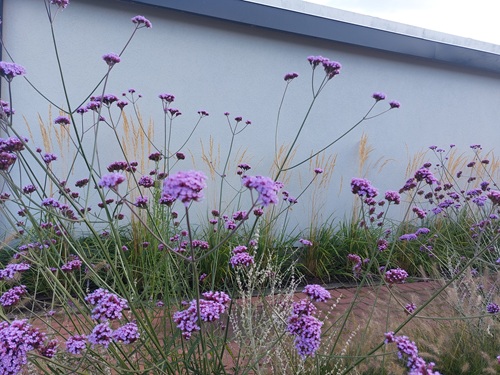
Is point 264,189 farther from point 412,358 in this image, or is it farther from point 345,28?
point 345,28

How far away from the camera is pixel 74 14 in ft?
14.9

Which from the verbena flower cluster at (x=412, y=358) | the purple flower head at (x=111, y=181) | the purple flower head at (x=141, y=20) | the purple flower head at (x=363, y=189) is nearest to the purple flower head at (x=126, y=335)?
the purple flower head at (x=111, y=181)

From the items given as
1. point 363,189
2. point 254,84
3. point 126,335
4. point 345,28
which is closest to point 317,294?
point 363,189

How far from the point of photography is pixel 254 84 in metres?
5.64

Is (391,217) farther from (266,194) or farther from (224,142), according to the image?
(266,194)

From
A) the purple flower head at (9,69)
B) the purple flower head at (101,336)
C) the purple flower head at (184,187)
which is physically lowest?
the purple flower head at (101,336)

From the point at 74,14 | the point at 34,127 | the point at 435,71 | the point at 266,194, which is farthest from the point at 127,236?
the point at 435,71

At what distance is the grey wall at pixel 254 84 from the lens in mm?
4527

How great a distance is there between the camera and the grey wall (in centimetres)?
453

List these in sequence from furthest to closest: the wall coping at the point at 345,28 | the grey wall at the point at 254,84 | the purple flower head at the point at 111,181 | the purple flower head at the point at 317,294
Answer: the wall coping at the point at 345,28
the grey wall at the point at 254,84
the purple flower head at the point at 317,294
the purple flower head at the point at 111,181

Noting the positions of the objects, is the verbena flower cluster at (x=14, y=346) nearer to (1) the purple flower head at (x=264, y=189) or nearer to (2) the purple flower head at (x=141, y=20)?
(1) the purple flower head at (x=264, y=189)

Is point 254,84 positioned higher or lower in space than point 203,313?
higher

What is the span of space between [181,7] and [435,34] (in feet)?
14.6

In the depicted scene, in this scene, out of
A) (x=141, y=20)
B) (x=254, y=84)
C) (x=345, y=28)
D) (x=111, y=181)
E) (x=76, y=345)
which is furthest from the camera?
(x=345, y=28)
